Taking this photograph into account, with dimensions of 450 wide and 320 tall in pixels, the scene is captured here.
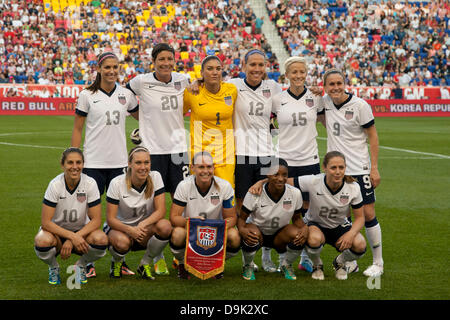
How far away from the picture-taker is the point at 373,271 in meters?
6.60

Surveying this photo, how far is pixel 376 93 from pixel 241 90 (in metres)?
26.4

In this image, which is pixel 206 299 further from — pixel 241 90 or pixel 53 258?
pixel 241 90

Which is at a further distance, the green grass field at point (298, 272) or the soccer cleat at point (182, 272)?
the soccer cleat at point (182, 272)

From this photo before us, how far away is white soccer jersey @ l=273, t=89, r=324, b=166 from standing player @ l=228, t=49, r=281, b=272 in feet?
0.47

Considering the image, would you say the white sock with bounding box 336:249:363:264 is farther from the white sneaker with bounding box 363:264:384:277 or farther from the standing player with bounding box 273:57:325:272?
the standing player with bounding box 273:57:325:272

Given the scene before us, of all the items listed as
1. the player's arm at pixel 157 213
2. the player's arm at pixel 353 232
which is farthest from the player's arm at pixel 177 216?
the player's arm at pixel 353 232

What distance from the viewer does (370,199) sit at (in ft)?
22.4

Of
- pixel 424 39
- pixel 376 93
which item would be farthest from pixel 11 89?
pixel 424 39

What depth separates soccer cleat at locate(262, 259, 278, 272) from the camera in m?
6.86

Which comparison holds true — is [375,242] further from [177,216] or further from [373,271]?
[177,216]

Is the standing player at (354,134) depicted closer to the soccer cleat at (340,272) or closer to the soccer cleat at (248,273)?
the soccer cleat at (340,272)

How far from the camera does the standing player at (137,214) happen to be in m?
6.35

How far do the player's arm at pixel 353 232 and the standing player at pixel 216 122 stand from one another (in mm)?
1273


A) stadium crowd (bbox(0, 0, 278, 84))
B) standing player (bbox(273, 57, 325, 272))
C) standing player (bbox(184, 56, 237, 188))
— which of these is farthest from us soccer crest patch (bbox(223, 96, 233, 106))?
stadium crowd (bbox(0, 0, 278, 84))
